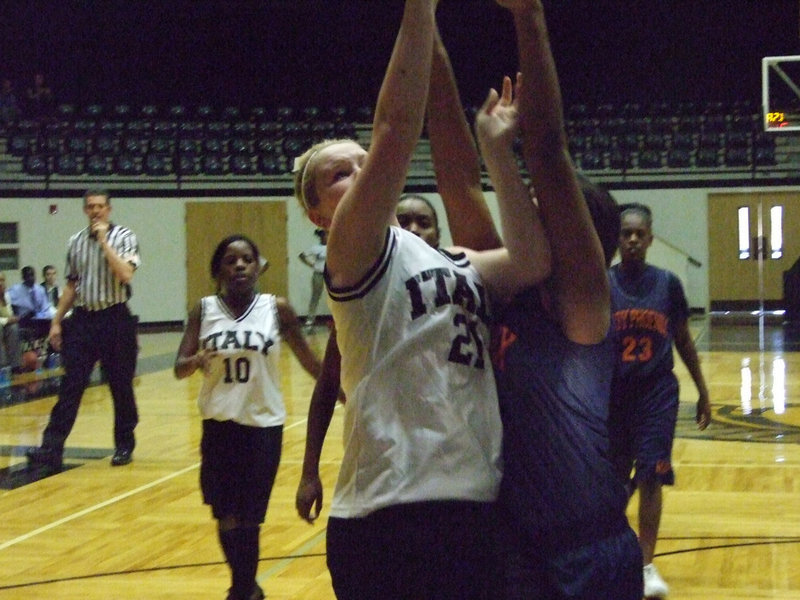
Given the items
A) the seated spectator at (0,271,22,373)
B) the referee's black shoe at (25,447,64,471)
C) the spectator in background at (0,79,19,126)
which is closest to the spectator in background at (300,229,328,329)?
the seated spectator at (0,271,22,373)

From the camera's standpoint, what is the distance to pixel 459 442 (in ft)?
6.72

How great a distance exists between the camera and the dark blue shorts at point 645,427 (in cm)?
484

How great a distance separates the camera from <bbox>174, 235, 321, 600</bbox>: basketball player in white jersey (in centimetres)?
450

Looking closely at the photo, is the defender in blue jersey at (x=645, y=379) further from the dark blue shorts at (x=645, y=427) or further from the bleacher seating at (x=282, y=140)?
the bleacher seating at (x=282, y=140)

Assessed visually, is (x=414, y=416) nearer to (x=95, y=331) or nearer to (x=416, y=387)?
(x=416, y=387)

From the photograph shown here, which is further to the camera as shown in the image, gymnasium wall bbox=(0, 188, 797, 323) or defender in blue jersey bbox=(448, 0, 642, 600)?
gymnasium wall bbox=(0, 188, 797, 323)

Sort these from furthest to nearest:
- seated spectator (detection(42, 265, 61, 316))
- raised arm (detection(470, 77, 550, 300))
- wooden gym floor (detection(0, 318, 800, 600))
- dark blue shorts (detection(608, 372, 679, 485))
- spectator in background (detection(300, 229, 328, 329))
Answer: spectator in background (detection(300, 229, 328, 329)), seated spectator (detection(42, 265, 61, 316)), wooden gym floor (detection(0, 318, 800, 600)), dark blue shorts (detection(608, 372, 679, 485)), raised arm (detection(470, 77, 550, 300))

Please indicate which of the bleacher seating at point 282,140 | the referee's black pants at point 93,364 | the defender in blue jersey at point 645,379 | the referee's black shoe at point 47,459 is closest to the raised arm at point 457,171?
the defender in blue jersey at point 645,379

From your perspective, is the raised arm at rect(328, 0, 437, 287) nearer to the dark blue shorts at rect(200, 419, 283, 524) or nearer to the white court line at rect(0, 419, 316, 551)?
the dark blue shorts at rect(200, 419, 283, 524)

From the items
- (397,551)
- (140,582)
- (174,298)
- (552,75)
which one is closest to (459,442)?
(397,551)

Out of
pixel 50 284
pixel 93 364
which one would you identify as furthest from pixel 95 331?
pixel 50 284

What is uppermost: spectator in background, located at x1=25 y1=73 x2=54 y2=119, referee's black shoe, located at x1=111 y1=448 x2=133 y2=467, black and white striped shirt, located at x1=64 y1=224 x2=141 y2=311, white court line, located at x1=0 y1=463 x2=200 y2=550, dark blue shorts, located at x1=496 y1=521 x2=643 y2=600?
spectator in background, located at x1=25 y1=73 x2=54 y2=119

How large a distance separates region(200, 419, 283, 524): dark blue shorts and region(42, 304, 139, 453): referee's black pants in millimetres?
3786

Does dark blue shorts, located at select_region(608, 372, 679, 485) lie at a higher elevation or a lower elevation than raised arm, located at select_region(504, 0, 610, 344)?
lower
